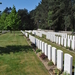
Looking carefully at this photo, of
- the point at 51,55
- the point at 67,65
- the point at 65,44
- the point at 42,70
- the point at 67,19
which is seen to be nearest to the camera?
the point at 67,65

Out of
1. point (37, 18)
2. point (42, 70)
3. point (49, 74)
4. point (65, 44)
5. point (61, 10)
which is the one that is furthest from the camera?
point (37, 18)

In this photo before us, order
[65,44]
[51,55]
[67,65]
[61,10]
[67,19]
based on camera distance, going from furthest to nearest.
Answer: [61,10]
[67,19]
[65,44]
[51,55]
[67,65]

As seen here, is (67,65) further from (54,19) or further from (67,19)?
(54,19)

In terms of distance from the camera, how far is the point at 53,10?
51.5m

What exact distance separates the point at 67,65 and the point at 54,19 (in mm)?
47482

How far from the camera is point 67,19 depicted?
45.8 metres

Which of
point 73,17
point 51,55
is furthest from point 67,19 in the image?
point 51,55

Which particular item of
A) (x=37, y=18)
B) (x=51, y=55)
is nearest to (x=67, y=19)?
(x=37, y=18)

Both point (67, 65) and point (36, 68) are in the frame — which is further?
point (36, 68)

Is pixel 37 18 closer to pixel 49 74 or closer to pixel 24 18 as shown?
pixel 24 18

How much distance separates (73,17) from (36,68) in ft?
141

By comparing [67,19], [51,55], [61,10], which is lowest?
[51,55]

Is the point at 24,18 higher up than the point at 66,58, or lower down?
higher up

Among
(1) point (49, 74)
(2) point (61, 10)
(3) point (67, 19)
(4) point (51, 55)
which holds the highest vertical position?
(2) point (61, 10)
